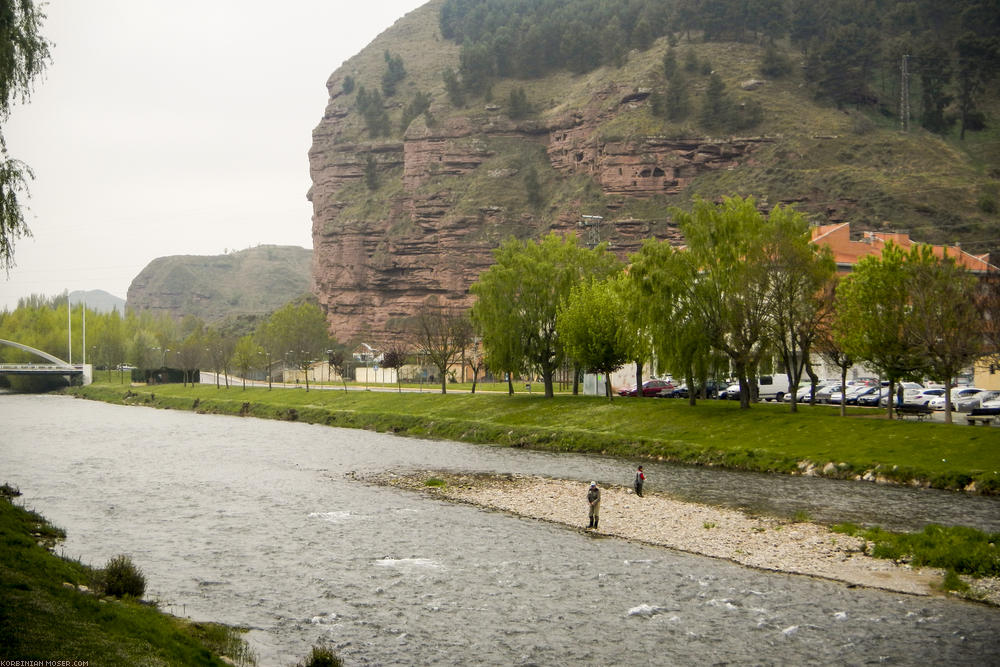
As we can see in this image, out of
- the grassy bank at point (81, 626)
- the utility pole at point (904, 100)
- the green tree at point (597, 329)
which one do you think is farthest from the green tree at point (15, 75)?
the utility pole at point (904, 100)

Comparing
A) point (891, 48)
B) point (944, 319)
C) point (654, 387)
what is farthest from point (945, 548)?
point (891, 48)

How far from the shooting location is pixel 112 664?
15883 millimetres

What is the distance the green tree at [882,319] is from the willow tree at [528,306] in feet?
93.3

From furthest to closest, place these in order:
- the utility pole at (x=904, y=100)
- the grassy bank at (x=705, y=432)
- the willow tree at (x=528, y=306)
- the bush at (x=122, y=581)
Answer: the utility pole at (x=904, y=100)
the willow tree at (x=528, y=306)
the grassy bank at (x=705, y=432)
the bush at (x=122, y=581)

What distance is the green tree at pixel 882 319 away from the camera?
53250 millimetres

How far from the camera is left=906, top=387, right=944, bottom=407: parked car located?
6981cm

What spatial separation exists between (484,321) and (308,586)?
56557mm

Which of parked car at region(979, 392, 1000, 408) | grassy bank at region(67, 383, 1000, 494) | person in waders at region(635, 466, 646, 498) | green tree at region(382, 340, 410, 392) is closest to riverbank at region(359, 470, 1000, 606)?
person in waders at region(635, 466, 646, 498)

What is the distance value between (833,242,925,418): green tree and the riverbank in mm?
20190

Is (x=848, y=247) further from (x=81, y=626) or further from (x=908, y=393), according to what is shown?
(x=81, y=626)

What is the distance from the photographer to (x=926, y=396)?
7238 centimetres

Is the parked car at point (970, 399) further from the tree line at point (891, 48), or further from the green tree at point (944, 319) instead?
the tree line at point (891, 48)

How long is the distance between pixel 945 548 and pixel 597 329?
4589cm

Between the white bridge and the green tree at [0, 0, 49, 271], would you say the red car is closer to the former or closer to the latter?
the green tree at [0, 0, 49, 271]
